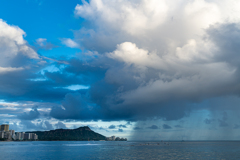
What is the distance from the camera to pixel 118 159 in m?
139

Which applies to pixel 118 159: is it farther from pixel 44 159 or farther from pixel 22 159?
pixel 22 159

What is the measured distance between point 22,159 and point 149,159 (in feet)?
290

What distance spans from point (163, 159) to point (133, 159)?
66.6 ft

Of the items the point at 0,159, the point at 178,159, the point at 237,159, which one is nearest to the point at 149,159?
the point at 178,159

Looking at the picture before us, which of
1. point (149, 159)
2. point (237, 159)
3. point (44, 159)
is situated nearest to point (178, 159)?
point (149, 159)

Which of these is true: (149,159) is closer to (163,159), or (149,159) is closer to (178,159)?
(163,159)

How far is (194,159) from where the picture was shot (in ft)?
452

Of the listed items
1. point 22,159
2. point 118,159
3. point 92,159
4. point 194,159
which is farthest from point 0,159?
point 194,159

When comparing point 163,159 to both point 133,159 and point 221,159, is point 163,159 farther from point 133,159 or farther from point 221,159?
point 221,159

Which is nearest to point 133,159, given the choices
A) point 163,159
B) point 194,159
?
point 163,159

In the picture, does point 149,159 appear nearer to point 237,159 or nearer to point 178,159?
point 178,159

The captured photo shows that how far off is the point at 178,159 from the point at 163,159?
10.0 m

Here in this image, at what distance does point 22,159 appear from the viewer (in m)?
143

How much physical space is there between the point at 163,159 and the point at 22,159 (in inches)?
3854
